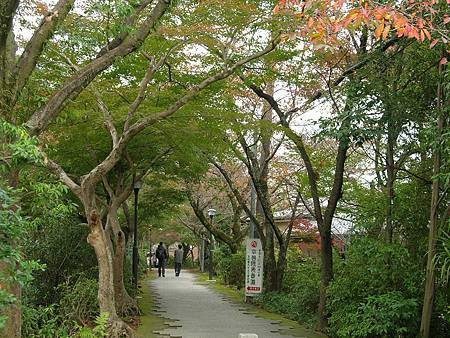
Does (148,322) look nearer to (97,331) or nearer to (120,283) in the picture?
(120,283)

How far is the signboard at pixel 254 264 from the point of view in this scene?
15.5m

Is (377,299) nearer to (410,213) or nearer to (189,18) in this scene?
(410,213)

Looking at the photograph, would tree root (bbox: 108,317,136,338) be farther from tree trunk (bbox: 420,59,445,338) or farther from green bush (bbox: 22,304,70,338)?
tree trunk (bbox: 420,59,445,338)

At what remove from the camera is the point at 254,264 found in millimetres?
15461

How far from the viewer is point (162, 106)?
436 inches

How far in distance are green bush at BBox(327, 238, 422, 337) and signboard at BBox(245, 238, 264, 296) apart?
20.7ft

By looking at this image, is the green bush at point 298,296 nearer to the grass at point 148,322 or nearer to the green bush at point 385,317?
the grass at point 148,322

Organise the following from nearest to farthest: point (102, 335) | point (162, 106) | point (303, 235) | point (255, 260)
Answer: point (102, 335) → point (162, 106) → point (255, 260) → point (303, 235)

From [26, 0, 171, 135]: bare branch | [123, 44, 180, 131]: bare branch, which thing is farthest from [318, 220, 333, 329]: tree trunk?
[26, 0, 171, 135]: bare branch

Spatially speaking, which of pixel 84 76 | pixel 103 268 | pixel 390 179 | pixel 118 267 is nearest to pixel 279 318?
pixel 118 267

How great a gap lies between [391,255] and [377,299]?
68cm

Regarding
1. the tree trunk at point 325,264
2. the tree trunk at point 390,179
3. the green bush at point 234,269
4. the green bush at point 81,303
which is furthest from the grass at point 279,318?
the green bush at point 81,303

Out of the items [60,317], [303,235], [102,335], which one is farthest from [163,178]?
[102,335]

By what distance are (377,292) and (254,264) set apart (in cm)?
716
